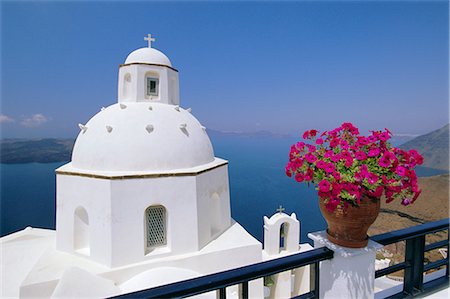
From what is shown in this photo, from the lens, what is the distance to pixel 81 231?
6309 millimetres

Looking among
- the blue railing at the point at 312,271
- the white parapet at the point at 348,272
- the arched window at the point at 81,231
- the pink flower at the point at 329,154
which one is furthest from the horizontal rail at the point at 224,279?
the arched window at the point at 81,231

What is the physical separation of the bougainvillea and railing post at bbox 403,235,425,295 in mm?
559

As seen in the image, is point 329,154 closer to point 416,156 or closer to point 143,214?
point 416,156

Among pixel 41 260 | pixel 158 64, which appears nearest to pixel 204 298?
pixel 41 260

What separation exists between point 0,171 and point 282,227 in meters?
42.0

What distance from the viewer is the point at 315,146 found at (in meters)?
2.01

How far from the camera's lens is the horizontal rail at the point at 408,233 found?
1.85 meters

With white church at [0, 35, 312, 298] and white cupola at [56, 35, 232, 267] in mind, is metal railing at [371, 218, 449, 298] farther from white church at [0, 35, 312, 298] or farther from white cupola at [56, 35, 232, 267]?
white cupola at [56, 35, 232, 267]

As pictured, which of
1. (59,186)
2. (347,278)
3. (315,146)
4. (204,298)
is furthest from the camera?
(59,186)

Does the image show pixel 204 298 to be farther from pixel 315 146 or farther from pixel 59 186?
pixel 59 186

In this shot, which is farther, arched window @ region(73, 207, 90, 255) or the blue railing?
arched window @ region(73, 207, 90, 255)

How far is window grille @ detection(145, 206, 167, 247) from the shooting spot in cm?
605

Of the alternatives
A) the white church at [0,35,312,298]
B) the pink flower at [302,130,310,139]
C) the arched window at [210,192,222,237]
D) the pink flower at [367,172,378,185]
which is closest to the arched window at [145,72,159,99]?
the white church at [0,35,312,298]

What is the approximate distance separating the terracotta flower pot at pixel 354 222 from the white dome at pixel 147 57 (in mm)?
7629
